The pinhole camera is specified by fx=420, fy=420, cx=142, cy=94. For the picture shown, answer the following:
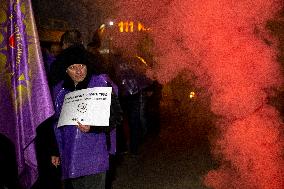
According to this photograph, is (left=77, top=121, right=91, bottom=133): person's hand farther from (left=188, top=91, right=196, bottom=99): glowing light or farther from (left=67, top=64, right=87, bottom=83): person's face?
(left=188, top=91, right=196, bottom=99): glowing light

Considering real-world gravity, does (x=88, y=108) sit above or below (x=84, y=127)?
above

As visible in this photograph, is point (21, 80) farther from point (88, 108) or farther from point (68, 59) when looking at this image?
point (68, 59)

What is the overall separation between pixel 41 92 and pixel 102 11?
446 inches

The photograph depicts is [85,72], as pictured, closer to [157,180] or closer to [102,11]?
[157,180]

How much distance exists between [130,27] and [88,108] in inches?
414

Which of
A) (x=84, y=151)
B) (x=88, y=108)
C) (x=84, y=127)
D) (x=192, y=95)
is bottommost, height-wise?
(x=192, y=95)

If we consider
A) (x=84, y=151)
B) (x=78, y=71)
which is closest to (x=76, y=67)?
(x=78, y=71)

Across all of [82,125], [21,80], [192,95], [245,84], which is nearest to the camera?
[21,80]

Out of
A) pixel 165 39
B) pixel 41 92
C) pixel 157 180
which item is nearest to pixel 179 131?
pixel 165 39

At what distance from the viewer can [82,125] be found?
3414 millimetres

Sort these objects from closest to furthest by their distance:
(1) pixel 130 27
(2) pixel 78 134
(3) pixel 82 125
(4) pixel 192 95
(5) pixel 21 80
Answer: (5) pixel 21 80, (3) pixel 82 125, (2) pixel 78 134, (1) pixel 130 27, (4) pixel 192 95

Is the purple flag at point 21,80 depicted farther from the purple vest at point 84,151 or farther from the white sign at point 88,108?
the purple vest at point 84,151

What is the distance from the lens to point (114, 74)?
24.5 feet

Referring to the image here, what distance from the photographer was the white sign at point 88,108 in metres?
3.40
